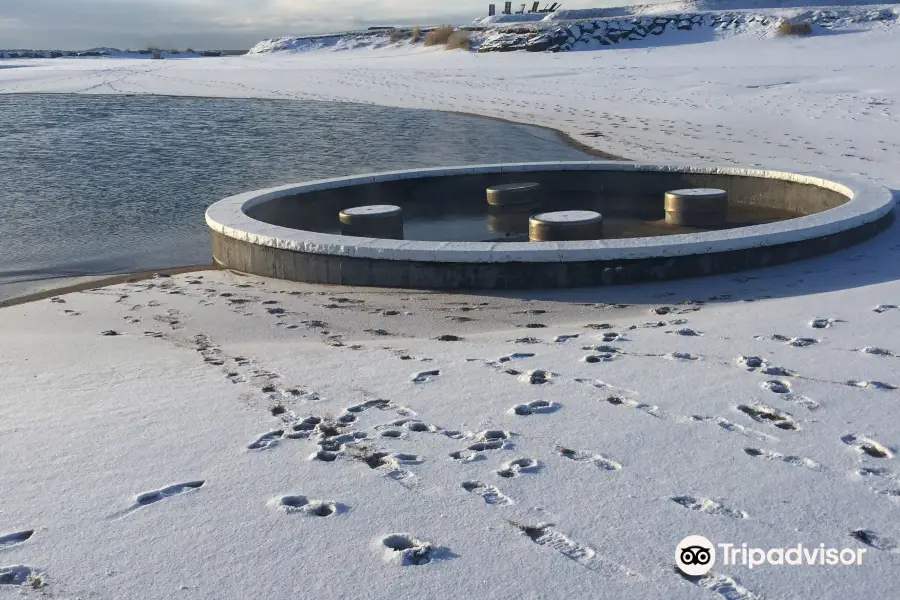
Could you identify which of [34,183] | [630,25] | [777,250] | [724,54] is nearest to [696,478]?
[777,250]

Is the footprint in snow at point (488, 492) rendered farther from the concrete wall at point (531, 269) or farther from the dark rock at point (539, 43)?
the dark rock at point (539, 43)

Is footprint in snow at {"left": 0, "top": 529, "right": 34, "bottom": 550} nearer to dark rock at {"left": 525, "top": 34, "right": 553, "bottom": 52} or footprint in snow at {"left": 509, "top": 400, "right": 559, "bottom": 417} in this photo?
footprint in snow at {"left": 509, "top": 400, "right": 559, "bottom": 417}

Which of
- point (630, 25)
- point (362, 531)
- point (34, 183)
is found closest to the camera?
point (362, 531)

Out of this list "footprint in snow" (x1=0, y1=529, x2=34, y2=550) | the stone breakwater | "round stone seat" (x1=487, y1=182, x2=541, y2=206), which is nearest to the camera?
"footprint in snow" (x1=0, y1=529, x2=34, y2=550)

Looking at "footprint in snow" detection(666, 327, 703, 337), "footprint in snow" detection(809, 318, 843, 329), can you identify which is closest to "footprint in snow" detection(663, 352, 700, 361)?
"footprint in snow" detection(666, 327, 703, 337)

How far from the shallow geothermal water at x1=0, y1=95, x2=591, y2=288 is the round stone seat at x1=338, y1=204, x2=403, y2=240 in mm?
1689

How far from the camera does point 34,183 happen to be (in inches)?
611

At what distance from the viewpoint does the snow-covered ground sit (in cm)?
288

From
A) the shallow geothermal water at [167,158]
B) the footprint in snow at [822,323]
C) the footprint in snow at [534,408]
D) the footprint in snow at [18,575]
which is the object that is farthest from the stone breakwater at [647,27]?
the footprint in snow at [18,575]

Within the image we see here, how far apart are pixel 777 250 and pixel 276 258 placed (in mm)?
3975

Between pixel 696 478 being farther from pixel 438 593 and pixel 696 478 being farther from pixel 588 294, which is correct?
pixel 588 294

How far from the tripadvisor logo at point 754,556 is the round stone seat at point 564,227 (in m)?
5.81

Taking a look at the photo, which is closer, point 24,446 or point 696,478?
point 696,478

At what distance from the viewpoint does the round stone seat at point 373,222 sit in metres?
9.23
